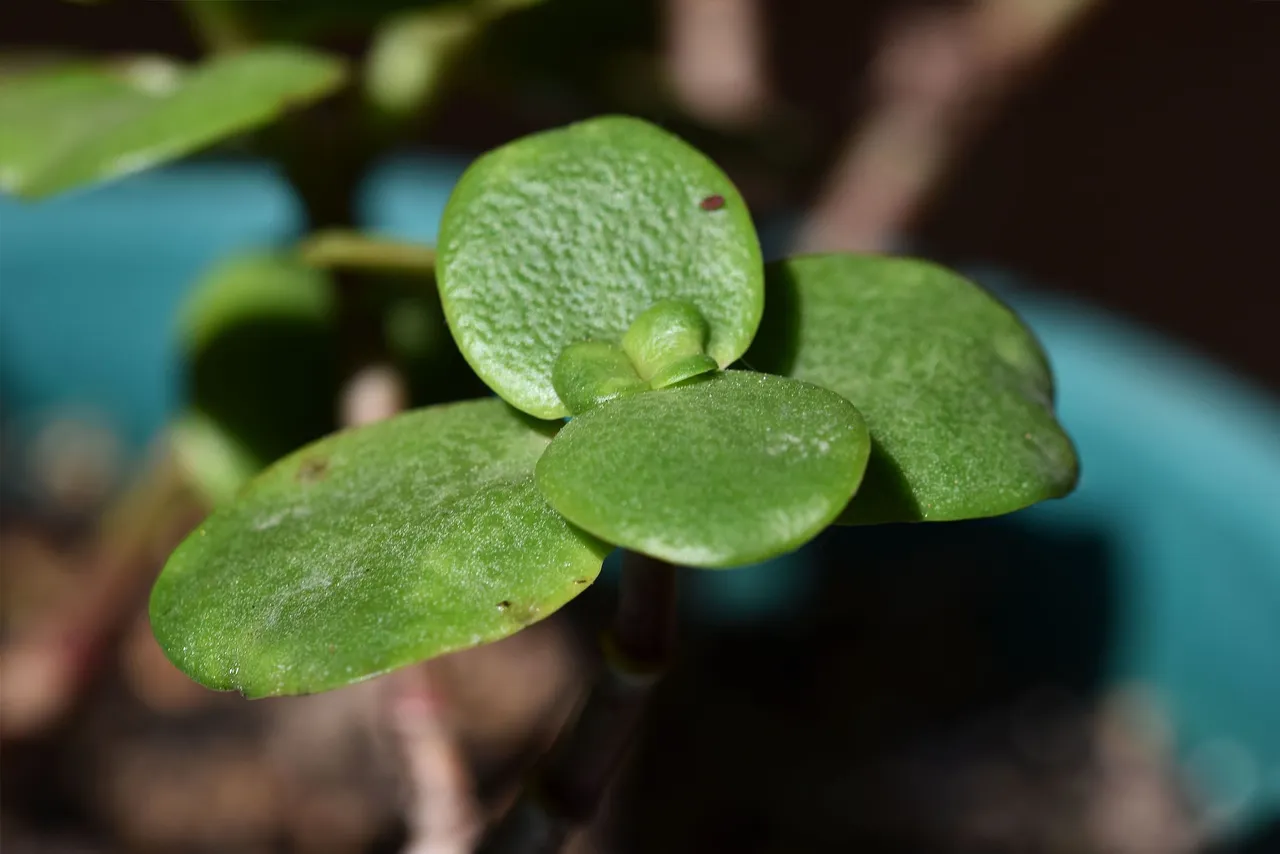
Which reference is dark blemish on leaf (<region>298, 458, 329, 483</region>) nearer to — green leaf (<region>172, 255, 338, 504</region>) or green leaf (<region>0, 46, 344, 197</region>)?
green leaf (<region>0, 46, 344, 197</region>)

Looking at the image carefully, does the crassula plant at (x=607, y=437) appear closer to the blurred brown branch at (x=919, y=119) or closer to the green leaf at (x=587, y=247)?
the green leaf at (x=587, y=247)

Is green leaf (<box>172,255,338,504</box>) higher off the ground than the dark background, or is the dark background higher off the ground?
green leaf (<box>172,255,338,504</box>)

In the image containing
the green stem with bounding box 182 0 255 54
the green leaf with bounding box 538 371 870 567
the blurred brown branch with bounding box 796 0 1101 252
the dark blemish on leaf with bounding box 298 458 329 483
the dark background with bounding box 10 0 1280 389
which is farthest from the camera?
the dark background with bounding box 10 0 1280 389

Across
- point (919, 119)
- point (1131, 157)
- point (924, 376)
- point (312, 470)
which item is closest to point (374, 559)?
point (312, 470)

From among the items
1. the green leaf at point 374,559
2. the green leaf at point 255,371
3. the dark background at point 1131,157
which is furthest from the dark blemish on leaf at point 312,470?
the dark background at point 1131,157

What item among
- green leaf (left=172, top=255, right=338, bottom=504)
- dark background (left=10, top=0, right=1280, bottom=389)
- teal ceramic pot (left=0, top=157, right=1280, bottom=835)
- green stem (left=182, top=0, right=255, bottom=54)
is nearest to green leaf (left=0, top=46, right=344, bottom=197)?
green stem (left=182, top=0, right=255, bottom=54)

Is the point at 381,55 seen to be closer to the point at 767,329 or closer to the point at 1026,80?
the point at 767,329
